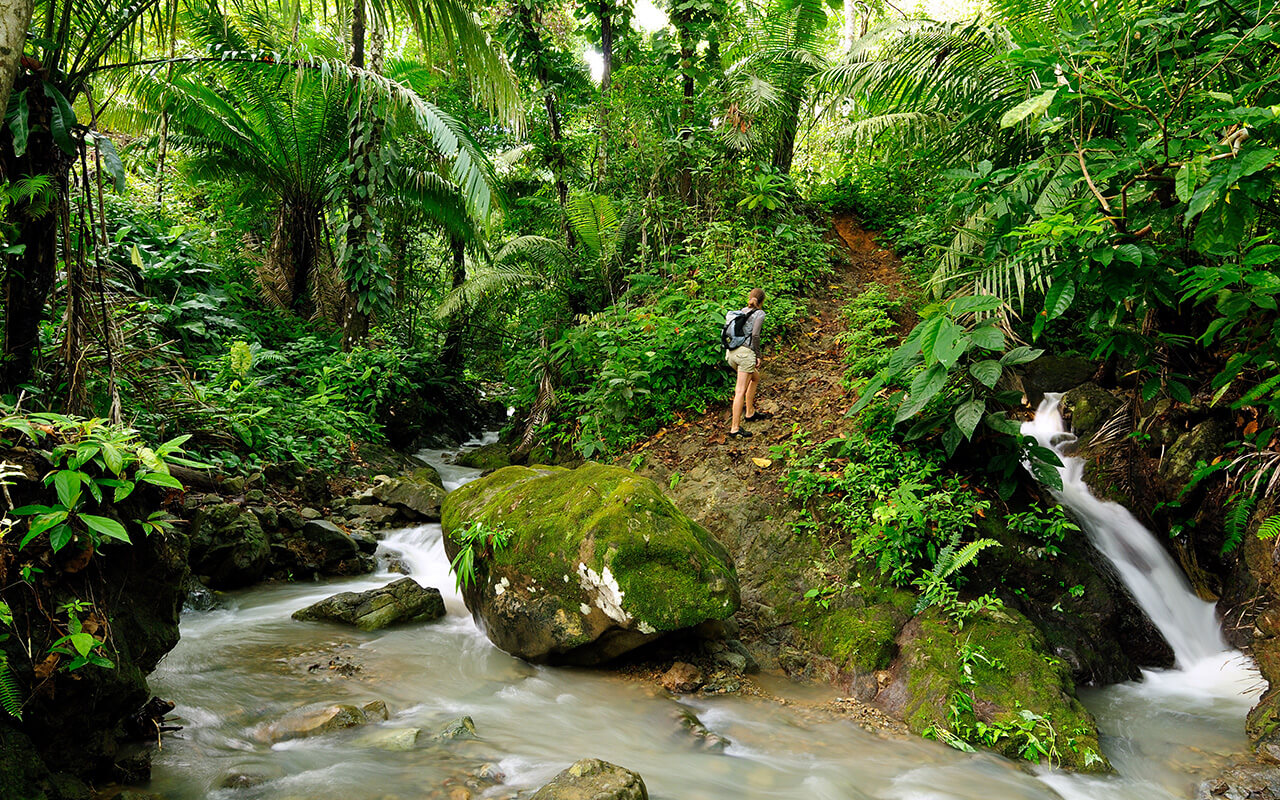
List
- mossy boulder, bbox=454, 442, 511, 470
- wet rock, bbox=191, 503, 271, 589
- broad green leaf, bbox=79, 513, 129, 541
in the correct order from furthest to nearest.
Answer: mossy boulder, bbox=454, 442, 511, 470
wet rock, bbox=191, 503, 271, 589
broad green leaf, bbox=79, 513, 129, 541

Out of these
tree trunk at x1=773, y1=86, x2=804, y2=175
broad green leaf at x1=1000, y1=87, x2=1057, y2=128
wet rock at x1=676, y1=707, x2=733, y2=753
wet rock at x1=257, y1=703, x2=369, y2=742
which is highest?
tree trunk at x1=773, y1=86, x2=804, y2=175

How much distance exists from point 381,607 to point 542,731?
2.09 m

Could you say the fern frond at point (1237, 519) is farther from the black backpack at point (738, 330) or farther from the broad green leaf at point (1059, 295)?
the black backpack at point (738, 330)

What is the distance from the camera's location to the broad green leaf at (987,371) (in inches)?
199

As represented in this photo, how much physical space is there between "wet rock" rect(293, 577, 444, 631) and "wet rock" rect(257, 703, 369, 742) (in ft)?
4.65

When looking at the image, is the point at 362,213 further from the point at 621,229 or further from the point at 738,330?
the point at 738,330

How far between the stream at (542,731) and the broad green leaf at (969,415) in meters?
2.01

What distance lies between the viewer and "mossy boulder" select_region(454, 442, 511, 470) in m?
10.5

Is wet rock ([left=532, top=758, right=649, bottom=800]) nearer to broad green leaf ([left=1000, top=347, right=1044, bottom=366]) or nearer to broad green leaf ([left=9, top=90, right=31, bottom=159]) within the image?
broad green leaf ([left=9, top=90, right=31, bottom=159])

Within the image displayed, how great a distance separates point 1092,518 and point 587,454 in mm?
5066

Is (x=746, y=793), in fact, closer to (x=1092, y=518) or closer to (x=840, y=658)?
(x=840, y=658)

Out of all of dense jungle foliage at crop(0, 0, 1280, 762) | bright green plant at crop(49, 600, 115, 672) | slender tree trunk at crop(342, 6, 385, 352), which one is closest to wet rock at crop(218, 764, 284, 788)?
bright green plant at crop(49, 600, 115, 672)

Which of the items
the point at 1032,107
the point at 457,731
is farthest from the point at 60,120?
the point at 1032,107

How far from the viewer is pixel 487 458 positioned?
35.4ft
